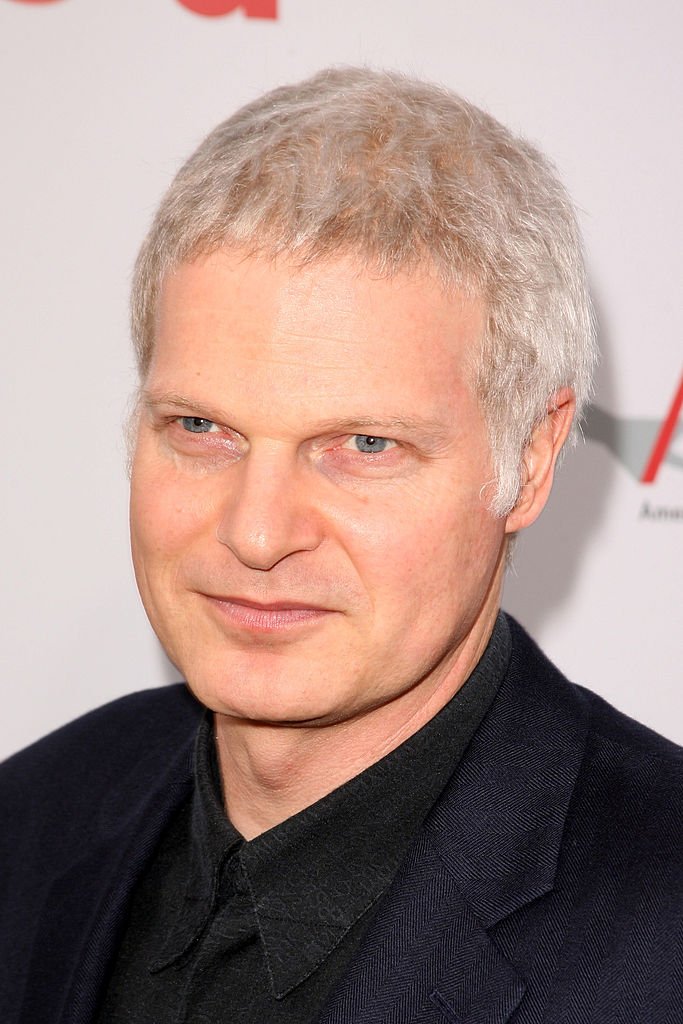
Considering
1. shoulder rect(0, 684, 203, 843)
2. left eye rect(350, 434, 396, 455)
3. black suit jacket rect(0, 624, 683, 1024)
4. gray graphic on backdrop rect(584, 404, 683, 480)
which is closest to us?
black suit jacket rect(0, 624, 683, 1024)

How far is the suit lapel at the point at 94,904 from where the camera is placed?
79.5 inches

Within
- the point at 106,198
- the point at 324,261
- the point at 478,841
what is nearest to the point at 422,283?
the point at 324,261

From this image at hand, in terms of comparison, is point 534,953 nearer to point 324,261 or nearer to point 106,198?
point 324,261

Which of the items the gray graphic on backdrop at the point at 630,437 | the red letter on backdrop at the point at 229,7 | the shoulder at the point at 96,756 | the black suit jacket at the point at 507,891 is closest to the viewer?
the black suit jacket at the point at 507,891

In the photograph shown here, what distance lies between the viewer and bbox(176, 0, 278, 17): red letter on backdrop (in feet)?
9.18

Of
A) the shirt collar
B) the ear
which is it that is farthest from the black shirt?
the ear

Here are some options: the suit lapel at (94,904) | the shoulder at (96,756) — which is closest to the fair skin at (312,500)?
the suit lapel at (94,904)

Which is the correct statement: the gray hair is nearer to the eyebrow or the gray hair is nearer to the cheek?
the eyebrow

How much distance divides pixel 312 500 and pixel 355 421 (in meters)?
0.12

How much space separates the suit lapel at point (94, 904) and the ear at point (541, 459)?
28.4 inches

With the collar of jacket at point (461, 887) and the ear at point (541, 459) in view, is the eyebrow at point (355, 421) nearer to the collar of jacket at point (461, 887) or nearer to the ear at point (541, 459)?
the ear at point (541, 459)

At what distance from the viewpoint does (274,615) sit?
1.80 meters

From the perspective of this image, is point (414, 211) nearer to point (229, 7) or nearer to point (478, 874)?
point (478, 874)

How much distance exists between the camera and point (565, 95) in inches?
112
